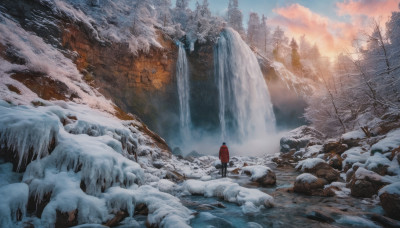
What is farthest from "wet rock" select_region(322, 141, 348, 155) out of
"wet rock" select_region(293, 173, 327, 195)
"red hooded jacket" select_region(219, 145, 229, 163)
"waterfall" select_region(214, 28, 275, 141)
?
"waterfall" select_region(214, 28, 275, 141)

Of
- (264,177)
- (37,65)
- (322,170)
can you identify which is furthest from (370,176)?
(37,65)

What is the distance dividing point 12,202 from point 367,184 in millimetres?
8753

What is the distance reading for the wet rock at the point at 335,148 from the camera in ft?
44.1

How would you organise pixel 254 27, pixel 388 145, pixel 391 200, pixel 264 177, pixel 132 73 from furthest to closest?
pixel 254 27 < pixel 132 73 < pixel 264 177 < pixel 388 145 < pixel 391 200

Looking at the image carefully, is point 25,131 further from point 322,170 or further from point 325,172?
point 322,170

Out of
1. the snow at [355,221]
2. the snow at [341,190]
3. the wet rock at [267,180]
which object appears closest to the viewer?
the snow at [355,221]

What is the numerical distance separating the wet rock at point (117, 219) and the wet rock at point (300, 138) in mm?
23506

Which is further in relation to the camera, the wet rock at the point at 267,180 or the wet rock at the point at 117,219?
the wet rock at the point at 267,180

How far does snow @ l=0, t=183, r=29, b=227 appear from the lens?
327 cm

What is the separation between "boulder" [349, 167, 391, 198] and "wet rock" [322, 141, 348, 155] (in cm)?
778

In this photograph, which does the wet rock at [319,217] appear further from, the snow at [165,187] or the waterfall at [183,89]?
the waterfall at [183,89]

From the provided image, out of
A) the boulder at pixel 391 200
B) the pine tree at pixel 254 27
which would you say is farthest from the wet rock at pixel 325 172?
the pine tree at pixel 254 27

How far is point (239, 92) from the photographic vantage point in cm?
3119

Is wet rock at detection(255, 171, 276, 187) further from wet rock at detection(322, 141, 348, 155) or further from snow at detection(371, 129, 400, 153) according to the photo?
wet rock at detection(322, 141, 348, 155)
